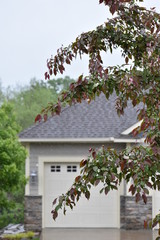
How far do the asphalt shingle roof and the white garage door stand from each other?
98 centimetres

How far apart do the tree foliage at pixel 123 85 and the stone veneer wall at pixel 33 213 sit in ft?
34.1

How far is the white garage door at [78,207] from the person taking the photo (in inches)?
595

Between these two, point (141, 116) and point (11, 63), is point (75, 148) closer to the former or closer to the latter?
point (141, 116)

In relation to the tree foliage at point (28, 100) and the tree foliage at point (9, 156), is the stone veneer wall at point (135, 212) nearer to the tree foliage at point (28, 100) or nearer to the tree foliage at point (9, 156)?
the tree foliage at point (9, 156)

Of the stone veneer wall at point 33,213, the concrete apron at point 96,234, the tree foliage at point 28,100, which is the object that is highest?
the tree foliage at point 28,100

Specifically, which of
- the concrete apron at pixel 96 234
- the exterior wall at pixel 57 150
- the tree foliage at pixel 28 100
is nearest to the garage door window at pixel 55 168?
the exterior wall at pixel 57 150

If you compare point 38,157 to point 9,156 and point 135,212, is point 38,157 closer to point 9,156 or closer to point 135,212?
point 9,156

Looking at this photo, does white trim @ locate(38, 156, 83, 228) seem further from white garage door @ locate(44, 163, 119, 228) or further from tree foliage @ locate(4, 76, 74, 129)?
tree foliage @ locate(4, 76, 74, 129)

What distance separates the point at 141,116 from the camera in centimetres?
414

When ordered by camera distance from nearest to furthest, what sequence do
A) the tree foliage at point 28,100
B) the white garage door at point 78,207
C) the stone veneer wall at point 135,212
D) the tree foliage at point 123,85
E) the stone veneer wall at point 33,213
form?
the tree foliage at point 123,85
the stone veneer wall at point 135,212
the stone veneer wall at point 33,213
the white garage door at point 78,207
the tree foliage at point 28,100

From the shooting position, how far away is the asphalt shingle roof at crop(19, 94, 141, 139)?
50.0ft

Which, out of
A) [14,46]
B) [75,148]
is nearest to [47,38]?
[14,46]

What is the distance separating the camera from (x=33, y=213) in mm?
14773

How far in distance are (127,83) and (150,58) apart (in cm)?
47
